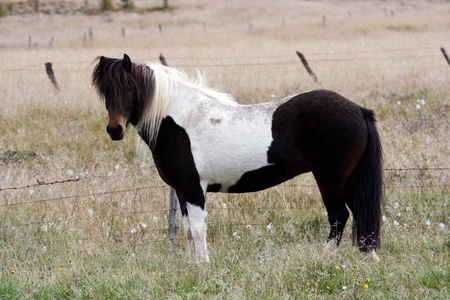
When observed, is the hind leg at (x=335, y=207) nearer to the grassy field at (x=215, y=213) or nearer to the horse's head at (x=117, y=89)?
the grassy field at (x=215, y=213)

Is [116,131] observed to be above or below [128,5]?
above

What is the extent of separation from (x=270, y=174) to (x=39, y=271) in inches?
84.5

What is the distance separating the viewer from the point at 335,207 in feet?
17.1

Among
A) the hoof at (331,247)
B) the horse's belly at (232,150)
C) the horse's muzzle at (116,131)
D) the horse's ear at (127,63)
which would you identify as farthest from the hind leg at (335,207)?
the horse's ear at (127,63)

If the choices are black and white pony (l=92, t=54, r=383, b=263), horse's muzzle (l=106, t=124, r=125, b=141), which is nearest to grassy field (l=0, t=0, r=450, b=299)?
black and white pony (l=92, t=54, r=383, b=263)

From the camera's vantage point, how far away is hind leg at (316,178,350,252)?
17.0 feet

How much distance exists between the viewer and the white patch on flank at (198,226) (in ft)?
16.6

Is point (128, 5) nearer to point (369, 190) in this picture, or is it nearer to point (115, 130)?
point (115, 130)

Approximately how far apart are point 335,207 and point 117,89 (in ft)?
6.99

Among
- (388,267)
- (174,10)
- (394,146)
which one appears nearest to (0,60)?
(394,146)

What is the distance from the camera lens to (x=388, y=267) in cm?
491

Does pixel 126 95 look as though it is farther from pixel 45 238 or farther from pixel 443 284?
pixel 443 284

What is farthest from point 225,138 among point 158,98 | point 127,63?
point 127,63

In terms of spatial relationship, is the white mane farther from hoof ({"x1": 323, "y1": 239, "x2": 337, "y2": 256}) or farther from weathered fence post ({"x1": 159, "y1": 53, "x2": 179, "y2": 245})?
hoof ({"x1": 323, "y1": 239, "x2": 337, "y2": 256})
